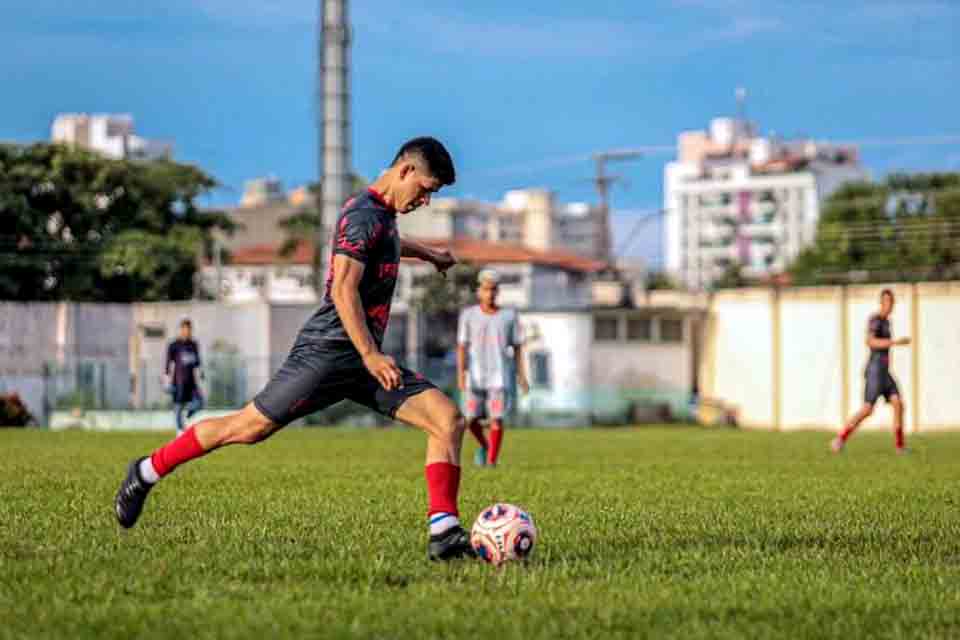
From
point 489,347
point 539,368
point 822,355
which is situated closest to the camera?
point 489,347

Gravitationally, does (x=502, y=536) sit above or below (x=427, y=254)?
below

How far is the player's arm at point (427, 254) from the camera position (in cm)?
1016

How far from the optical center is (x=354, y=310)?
344 inches

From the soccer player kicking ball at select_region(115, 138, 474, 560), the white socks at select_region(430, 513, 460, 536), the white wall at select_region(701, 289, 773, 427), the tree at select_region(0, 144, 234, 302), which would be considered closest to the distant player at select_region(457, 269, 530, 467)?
the soccer player kicking ball at select_region(115, 138, 474, 560)

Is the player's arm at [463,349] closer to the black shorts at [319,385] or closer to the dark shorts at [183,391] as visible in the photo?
the dark shorts at [183,391]

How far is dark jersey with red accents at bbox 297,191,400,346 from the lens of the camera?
881cm

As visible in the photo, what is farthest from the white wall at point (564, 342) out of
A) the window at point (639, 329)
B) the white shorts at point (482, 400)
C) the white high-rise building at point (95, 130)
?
the white high-rise building at point (95, 130)

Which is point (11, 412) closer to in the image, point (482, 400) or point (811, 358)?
point (482, 400)

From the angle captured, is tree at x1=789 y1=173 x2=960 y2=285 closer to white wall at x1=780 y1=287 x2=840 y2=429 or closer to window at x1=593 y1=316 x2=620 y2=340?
window at x1=593 y1=316 x2=620 y2=340

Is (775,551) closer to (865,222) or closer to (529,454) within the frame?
(529,454)

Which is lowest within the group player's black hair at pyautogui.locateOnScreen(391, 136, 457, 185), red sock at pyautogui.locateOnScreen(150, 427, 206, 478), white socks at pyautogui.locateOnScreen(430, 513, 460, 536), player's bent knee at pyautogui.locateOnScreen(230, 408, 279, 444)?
white socks at pyautogui.locateOnScreen(430, 513, 460, 536)

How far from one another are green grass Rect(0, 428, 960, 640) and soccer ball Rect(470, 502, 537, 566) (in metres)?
0.15

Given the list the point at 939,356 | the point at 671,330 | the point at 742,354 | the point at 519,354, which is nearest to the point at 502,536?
the point at 519,354

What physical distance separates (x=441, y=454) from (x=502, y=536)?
1.96 feet
